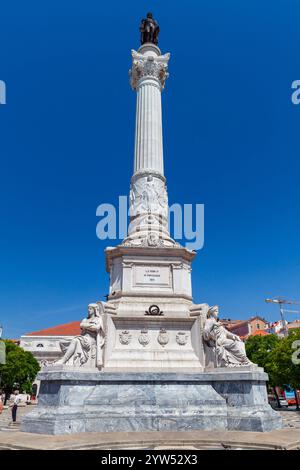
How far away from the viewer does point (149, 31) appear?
2380 cm

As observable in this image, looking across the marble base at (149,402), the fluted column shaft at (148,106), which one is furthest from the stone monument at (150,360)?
the fluted column shaft at (148,106)

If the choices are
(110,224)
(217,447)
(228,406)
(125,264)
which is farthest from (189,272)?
(217,447)

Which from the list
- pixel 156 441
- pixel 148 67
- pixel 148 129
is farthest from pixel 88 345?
pixel 148 67

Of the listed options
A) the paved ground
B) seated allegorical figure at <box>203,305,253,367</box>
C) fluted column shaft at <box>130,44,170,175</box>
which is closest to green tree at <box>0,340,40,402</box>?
fluted column shaft at <box>130,44,170,175</box>

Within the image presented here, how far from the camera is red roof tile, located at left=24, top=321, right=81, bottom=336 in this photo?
77562 mm

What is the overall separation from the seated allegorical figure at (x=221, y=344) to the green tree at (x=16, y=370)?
41850 mm

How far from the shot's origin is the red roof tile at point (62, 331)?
7756 cm

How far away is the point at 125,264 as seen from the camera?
15.9 m

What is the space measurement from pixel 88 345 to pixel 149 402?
2886 mm

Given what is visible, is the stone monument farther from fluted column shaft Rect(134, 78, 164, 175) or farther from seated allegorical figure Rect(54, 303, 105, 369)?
fluted column shaft Rect(134, 78, 164, 175)

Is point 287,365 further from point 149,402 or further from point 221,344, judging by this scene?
point 149,402

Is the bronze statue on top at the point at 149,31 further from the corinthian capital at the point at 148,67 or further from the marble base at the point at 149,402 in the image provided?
the marble base at the point at 149,402
